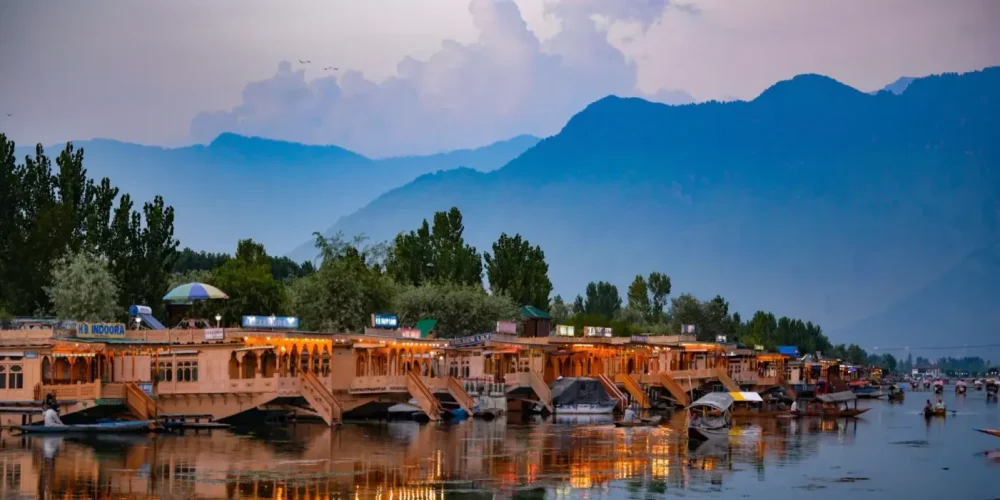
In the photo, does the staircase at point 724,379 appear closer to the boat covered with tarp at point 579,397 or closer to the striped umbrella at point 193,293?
the boat covered with tarp at point 579,397

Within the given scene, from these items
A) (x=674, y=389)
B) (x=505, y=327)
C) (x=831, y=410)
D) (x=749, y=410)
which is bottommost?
(x=831, y=410)

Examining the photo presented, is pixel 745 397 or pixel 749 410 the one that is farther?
pixel 749 410

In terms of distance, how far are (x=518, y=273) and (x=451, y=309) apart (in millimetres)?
18384

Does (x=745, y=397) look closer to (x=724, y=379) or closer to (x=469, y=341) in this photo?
(x=469, y=341)

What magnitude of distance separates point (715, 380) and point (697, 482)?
73620mm

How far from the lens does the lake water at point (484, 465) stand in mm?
44312

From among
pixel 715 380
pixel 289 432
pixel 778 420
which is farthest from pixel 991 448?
pixel 715 380

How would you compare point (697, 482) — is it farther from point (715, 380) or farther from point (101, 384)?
point (715, 380)

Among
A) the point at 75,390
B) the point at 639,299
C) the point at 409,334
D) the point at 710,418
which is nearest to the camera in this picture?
the point at 75,390

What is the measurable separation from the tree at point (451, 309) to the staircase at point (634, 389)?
12.9 metres

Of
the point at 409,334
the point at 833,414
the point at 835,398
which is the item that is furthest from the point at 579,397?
the point at 835,398

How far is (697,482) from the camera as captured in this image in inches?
1977

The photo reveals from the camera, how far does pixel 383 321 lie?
83062mm

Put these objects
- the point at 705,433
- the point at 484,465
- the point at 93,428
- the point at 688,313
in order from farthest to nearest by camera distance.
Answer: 1. the point at 688,313
2. the point at 705,433
3. the point at 93,428
4. the point at 484,465
